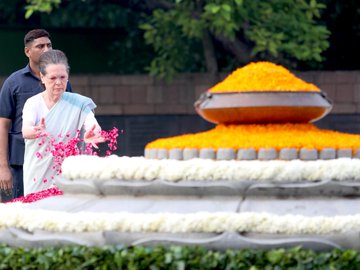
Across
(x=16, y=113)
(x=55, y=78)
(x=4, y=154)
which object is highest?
(x=55, y=78)

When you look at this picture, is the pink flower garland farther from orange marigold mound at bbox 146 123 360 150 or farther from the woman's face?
orange marigold mound at bbox 146 123 360 150

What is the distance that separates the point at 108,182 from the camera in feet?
19.8

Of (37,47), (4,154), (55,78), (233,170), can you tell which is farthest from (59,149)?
(233,170)

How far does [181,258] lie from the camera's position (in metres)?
5.45

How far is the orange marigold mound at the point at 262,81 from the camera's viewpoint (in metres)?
6.28

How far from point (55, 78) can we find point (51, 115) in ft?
0.87

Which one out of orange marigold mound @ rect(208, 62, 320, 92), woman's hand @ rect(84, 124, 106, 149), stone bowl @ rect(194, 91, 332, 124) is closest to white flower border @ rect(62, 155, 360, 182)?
stone bowl @ rect(194, 91, 332, 124)

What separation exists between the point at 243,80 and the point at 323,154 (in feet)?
2.19

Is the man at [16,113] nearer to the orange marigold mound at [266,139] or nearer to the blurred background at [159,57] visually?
the orange marigold mound at [266,139]

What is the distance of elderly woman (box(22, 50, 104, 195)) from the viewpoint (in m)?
8.33

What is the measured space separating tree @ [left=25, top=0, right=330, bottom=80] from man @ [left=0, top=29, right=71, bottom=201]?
4.82 metres

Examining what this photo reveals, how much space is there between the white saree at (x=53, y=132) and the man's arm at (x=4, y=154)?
2.74 feet

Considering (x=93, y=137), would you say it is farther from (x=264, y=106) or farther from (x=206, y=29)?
(x=206, y=29)

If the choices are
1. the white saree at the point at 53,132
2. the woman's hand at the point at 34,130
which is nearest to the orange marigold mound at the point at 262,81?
the woman's hand at the point at 34,130
